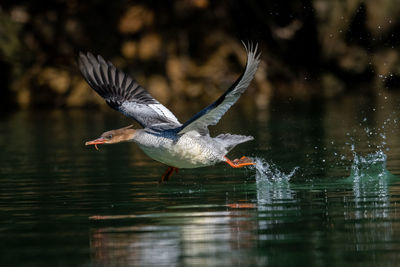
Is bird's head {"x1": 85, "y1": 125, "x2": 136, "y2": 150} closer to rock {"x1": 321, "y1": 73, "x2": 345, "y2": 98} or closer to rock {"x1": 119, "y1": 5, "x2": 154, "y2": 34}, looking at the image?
rock {"x1": 321, "y1": 73, "x2": 345, "y2": 98}

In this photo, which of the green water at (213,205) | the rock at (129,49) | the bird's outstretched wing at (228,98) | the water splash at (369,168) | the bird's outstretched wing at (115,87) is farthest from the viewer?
the rock at (129,49)

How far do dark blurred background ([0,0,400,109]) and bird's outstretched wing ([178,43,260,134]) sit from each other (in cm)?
2195

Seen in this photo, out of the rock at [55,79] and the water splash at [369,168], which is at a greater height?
the rock at [55,79]

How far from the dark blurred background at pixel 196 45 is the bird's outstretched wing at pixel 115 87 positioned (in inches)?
768

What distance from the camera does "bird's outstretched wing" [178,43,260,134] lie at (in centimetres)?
859

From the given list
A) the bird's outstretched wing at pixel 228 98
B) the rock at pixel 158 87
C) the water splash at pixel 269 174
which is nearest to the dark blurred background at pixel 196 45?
the rock at pixel 158 87

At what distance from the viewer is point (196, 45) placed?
34.1 metres

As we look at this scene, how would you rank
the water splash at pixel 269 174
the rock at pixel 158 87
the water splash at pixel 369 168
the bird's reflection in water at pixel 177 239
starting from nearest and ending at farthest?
the bird's reflection in water at pixel 177 239
the water splash at pixel 369 168
the water splash at pixel 269 174
the rock at pixel 158 87

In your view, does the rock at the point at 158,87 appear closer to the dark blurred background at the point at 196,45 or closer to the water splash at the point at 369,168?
the dark blurred background at the point at 196,45

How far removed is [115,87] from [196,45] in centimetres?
2254

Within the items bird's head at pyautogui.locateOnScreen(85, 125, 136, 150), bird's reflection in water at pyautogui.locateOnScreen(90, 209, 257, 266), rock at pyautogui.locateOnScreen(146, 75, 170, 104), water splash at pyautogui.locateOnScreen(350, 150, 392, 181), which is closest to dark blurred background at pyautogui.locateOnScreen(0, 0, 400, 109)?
rock at pyautogui.locateOnScreen(146, 75, 170, 104)

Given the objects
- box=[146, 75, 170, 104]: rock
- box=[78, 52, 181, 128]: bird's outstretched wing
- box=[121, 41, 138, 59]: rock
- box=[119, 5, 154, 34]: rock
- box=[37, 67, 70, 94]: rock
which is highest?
box=[119, 5, 154, 34]: rock

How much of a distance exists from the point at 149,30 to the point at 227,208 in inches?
1000

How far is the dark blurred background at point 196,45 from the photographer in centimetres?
3212
